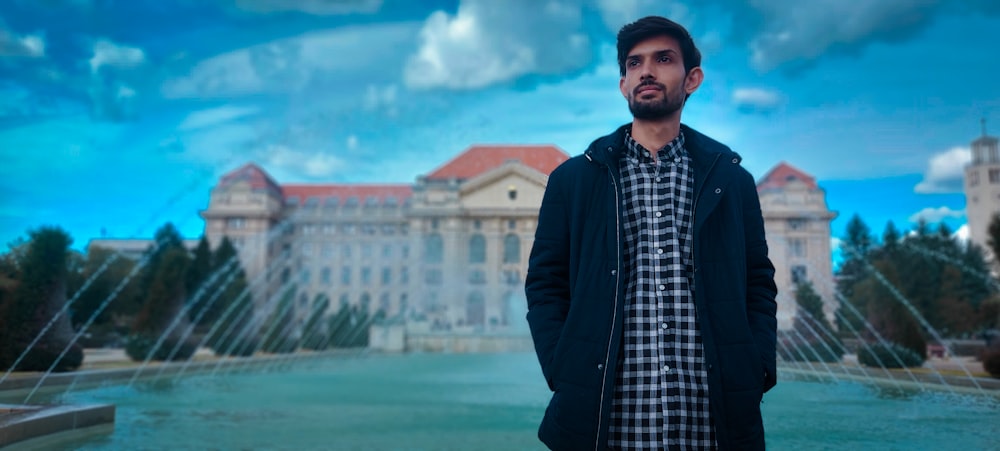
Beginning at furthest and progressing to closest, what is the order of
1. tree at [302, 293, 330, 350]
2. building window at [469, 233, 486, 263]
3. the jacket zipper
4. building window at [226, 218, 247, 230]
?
building window at [226, 218, 247, 230] < building window at [469, 233, 486, 263] < tree at [302, 293, 330, 350] < the jacket zipper

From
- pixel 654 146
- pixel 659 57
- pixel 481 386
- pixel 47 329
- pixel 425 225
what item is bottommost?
pixel 481 386

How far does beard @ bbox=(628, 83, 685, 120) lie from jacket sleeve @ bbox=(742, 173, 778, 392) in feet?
1.31

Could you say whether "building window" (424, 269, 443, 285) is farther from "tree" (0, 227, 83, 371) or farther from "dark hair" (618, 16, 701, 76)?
"dark hair" (618, 16, 701, 76)

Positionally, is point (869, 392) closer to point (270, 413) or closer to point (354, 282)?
point (270, 413)

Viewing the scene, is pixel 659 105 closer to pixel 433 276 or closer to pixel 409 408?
pixel 409 408

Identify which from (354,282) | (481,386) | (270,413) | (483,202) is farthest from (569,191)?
(354,282)

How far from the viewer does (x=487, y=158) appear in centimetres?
7412

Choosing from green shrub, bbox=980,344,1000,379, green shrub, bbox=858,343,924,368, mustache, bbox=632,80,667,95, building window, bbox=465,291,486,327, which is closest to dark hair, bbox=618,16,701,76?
mustache, bbox=632,80,667,95

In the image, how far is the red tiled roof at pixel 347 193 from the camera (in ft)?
258

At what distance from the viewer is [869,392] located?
12289 millimetres

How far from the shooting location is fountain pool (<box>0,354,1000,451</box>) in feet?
24.2

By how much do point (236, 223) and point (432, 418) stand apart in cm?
6941

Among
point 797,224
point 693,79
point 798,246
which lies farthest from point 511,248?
point 693,79

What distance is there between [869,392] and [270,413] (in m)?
9.77
